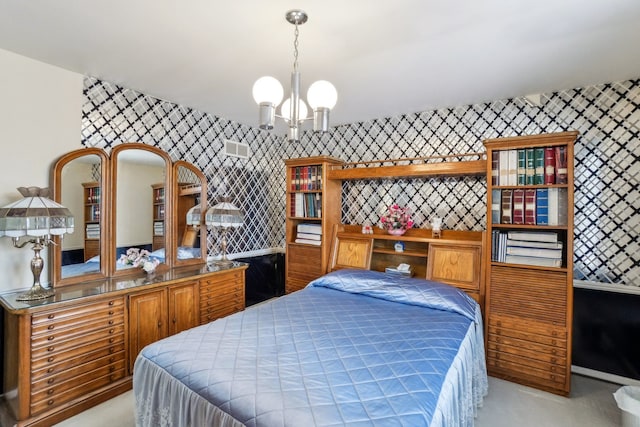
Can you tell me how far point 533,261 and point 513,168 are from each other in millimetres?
802

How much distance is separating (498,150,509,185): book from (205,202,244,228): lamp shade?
2702 mm

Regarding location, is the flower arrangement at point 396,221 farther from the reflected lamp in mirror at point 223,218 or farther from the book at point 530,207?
the reflected lamp in mirror at point 223,218

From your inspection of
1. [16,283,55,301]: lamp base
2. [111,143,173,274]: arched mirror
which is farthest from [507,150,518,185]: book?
[16,283,55,301]: lamp base

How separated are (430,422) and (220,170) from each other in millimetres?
3425

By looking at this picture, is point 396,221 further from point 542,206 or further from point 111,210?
point 111,210

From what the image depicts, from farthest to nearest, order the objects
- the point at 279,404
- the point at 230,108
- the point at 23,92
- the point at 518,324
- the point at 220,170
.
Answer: the point at 220,170 < the point at 230,108 < the point at 518,324 < the point at 23,92 < the point at 279,404

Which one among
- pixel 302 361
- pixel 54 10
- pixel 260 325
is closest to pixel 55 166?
pixel 54 10

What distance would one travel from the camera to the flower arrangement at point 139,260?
296 cm

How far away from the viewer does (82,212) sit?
8.84 ft

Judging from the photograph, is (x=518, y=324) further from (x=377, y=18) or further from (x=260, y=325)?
(x=377, y=18)

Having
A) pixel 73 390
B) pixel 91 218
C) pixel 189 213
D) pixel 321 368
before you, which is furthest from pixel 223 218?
pixel 321 368

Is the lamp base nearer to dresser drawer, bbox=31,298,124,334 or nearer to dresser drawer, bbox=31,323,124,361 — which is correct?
dresser drawer, bbox=31,298,124,334

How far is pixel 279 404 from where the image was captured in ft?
4.29

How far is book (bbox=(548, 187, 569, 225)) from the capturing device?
2.56 meters
